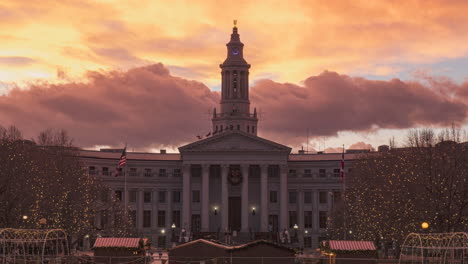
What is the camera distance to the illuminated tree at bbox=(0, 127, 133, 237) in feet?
321

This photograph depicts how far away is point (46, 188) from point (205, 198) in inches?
2390

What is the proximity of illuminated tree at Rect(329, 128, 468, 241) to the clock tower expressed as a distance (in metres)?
70.2

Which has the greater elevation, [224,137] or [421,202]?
[224,137]

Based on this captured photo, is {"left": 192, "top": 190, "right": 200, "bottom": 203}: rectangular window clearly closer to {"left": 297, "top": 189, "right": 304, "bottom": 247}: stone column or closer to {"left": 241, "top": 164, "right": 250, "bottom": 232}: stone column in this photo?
{"left": 241, "top": 164, "right": 250, "bottom": 232}: stone column

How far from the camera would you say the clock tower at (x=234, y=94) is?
18812 centimetres

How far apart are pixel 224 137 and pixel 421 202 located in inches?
3057

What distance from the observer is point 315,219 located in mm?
174625

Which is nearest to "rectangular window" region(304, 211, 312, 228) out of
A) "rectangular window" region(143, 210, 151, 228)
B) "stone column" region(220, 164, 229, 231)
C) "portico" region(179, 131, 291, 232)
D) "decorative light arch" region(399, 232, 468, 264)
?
"portico" region(179, 131, 291, 232)

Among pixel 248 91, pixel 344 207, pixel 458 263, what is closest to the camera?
pixel 458 263

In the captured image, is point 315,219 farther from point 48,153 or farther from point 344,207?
point 48,153

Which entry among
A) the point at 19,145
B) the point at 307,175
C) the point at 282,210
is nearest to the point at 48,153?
the point at 19,145

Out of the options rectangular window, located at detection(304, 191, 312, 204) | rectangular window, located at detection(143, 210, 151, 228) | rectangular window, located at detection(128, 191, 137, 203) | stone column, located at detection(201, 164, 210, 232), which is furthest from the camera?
rectangular window, located at detection(304, 191, 312, 204)

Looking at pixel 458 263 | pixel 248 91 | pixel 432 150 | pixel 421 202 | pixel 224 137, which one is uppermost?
pixel 248 91

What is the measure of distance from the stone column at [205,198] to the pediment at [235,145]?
394cm
